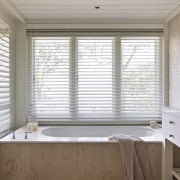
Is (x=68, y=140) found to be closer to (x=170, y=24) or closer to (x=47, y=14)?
(x=47, y=14)

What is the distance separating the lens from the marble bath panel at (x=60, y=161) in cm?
269

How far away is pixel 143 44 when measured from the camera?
3715 millimetres

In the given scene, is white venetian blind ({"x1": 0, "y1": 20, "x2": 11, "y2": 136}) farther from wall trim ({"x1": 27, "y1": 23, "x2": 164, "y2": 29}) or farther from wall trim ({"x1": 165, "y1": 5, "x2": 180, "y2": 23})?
wall trim ({"x1": 165, "y1": 5, "x2": 180, "y2": 23})

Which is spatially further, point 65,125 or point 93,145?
point 65,125

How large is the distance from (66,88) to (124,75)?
864mm

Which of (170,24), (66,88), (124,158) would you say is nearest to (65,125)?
(66,88)

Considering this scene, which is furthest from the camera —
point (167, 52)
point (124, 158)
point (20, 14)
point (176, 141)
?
point (167, 52)

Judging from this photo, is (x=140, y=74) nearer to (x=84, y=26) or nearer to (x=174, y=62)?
(x=174, y=62)

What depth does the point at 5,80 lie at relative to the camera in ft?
10.6

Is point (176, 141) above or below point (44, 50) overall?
below

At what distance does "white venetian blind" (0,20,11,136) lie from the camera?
3.07 metres

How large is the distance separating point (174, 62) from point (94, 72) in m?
1.11

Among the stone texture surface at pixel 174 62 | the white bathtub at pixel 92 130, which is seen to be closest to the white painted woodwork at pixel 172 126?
the stone texture surface at pixel 174 62

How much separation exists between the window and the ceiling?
0.96ft
